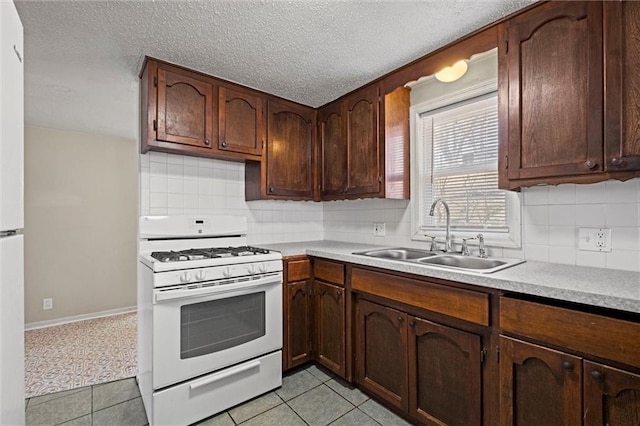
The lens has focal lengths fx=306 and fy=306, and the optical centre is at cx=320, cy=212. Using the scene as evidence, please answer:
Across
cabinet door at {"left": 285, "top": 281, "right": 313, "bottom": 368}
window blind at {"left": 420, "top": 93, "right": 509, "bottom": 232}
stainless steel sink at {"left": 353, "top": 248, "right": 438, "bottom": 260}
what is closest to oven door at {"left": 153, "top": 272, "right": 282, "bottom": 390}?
cabinet door at {"left": 285, "top": 281, "right": 313, "bottom": 368}

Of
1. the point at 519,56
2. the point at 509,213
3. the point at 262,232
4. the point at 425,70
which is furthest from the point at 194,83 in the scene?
the point at 509,213

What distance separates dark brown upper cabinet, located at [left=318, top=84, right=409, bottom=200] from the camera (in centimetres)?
228

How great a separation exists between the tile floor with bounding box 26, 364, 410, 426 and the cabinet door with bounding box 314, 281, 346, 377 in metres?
0.14

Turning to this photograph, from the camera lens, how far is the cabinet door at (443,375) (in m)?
1.42

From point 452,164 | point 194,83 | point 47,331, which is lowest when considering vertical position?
point 47,331

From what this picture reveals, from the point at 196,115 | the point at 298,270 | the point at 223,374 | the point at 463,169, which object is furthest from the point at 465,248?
the point at 196,115

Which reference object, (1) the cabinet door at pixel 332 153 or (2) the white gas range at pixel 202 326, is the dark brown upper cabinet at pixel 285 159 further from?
(2) the white gas range at pixel 202 326

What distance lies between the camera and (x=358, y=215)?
283cm

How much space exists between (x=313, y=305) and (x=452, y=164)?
1.48 metres

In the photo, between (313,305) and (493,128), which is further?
(313,305)

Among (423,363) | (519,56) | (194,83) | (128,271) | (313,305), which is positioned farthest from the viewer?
(128,271)

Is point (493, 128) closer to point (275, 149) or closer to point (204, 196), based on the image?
point (275, 149)

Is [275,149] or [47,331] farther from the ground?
[275,149]

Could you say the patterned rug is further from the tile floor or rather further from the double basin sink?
the double basin sink
